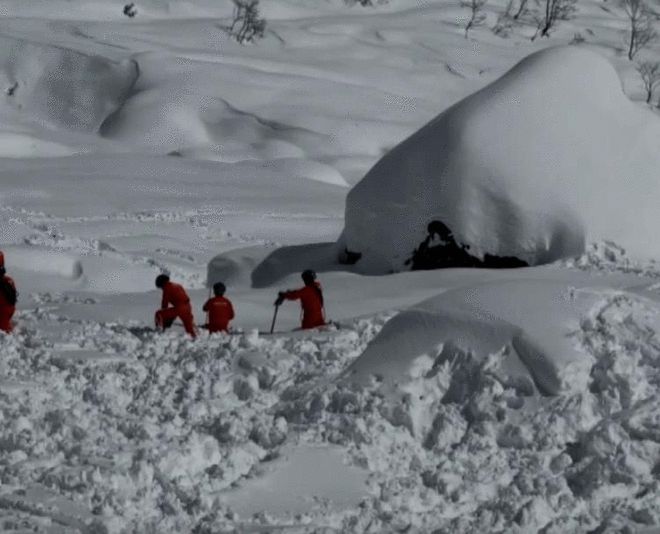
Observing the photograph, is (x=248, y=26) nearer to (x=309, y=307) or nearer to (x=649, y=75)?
(x=649, y=75)

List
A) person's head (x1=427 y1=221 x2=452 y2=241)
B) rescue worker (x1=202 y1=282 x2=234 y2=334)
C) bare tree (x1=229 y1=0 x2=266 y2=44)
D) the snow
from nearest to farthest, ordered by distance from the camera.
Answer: the snow
rescue worker (x1=202 y1=282 x2=234 y2=334)
person's head (x1=427 y1=221 x2=452 y2=241)
bare tree (x1=229 y1=0 x2=266 y2=44)

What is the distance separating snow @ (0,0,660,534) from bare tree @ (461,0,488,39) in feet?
102

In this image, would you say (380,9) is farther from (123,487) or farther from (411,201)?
(123,487)

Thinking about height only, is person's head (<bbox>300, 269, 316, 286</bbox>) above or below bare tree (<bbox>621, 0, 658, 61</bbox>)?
above

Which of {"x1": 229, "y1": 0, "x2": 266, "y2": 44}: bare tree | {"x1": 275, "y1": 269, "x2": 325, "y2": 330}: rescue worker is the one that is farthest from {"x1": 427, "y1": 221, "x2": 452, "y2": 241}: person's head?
{"x1": 229, "y1": 0, "x2": 266, "y2": 44}: bare tree

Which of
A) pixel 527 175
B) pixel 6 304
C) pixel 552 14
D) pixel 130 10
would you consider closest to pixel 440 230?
pixel 527 175

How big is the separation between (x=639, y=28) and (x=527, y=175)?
43910mm

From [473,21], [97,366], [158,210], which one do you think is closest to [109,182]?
[158,210]

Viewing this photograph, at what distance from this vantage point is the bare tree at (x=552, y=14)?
53.9 metres

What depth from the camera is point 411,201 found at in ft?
43.6

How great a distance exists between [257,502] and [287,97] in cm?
2671

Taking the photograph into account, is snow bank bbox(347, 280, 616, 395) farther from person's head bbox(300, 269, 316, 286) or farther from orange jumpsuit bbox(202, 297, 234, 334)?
orange jumpsuit bbox(202, 297, 234, 334)

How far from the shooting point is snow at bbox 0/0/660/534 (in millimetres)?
6383

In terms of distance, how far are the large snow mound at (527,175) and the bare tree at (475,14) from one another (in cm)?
3793
